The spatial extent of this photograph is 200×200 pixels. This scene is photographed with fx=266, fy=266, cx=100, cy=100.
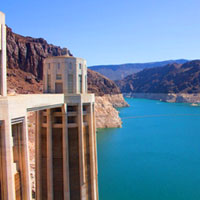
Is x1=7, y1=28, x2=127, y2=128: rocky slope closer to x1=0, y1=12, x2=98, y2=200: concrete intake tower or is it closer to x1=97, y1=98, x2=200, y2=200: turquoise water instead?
x1=97, y1=98, x2=200, y2=200: turquoise water

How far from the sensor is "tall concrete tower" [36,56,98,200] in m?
13.3

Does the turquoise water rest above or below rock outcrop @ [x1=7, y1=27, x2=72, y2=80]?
below

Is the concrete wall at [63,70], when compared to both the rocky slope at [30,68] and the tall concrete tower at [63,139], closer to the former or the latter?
the tall concrete tower at [63,139]

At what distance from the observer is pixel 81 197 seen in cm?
1377

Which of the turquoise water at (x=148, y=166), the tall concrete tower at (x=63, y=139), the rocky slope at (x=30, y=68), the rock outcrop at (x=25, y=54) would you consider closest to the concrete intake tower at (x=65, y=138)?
the tall concrete tower at (x=63, y=139)

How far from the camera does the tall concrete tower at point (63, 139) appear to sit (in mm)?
13336

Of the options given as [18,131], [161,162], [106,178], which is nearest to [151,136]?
[161,162]

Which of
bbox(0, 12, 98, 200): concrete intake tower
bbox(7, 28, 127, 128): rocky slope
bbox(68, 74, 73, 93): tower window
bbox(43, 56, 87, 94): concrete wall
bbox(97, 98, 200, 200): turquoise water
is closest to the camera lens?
bbox(0, 12, 98, 200): concrete intake tower

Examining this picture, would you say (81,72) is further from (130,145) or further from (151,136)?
(151,136)

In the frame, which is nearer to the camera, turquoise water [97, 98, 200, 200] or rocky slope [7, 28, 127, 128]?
turquoise water [97, 98, 200, 200]

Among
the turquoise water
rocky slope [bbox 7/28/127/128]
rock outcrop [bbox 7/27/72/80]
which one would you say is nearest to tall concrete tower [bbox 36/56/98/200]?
the turquoise water

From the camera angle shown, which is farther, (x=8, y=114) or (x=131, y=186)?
(x=131, y=186)

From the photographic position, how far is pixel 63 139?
13172 mm

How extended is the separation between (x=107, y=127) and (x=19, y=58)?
40635 mm
